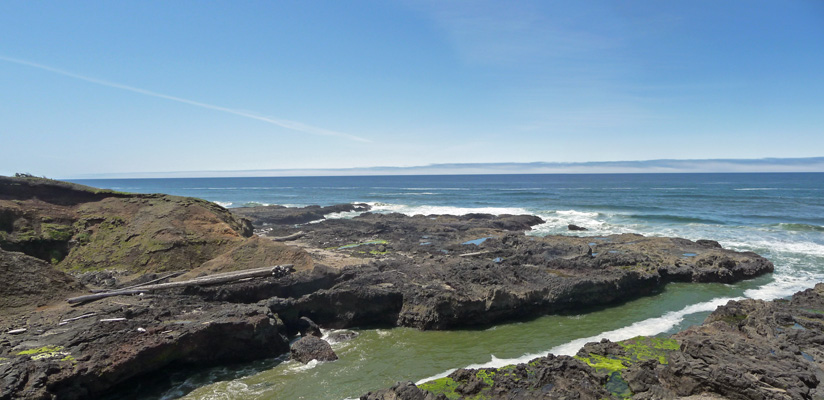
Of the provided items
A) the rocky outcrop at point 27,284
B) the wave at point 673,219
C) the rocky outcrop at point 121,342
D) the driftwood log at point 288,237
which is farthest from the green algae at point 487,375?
the wave at point 673,219

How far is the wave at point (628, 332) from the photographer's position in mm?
10617

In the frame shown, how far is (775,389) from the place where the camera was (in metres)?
7.68

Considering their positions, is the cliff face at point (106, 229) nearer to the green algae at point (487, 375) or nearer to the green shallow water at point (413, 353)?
the green shallow water at point (413, 353)

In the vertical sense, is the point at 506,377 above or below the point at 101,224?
below

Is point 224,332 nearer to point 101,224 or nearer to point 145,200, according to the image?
point 101,224

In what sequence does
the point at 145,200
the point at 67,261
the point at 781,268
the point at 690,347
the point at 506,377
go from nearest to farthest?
the point at 506,377 → the point at 690,347 → the point at 67,261 → the point at 145,200 → the point at 781,268

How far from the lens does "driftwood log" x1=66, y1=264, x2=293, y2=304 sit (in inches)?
438

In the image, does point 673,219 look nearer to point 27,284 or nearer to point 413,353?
point 413,353

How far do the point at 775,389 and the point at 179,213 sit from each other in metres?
19.3

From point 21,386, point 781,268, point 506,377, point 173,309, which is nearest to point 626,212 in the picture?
point 781,268

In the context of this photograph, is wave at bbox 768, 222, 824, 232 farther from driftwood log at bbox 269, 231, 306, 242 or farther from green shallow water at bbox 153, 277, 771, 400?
driftwood log at bbox 269, 231, 306, 242

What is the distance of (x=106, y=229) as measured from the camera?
1591 cm

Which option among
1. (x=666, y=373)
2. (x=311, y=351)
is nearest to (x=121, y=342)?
(x=311, y=351)

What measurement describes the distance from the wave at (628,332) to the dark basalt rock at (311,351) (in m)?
2.63
